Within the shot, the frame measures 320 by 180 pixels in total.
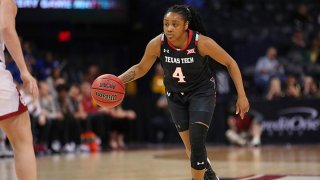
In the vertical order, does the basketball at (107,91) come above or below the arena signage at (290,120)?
above

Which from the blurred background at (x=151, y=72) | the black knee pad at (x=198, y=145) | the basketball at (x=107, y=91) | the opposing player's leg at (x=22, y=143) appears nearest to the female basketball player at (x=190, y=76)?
the black knee pad at (x=198, y=145)

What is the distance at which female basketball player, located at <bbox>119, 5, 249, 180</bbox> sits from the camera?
5.99 metres

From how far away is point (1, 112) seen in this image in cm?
458

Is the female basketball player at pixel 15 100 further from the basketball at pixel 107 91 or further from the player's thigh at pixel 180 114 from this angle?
the player's thigh at pixel 180 114

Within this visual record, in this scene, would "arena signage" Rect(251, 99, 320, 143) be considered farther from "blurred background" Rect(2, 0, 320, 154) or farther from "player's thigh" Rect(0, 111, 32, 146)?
"player's thigh" Rect(0, 111, 32, 146)

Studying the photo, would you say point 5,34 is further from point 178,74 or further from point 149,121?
point 149,121

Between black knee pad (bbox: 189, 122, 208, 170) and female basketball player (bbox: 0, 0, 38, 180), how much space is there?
1.71m

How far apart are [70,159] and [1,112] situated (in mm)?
7177

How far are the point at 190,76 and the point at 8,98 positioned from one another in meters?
2.06

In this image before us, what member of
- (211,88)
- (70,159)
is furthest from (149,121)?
(211,88)

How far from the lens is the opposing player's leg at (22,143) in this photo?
4.69m

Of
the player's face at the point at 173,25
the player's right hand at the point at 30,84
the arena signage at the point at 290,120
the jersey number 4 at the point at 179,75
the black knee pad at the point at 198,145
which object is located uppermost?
the player's face at the point at 173,25

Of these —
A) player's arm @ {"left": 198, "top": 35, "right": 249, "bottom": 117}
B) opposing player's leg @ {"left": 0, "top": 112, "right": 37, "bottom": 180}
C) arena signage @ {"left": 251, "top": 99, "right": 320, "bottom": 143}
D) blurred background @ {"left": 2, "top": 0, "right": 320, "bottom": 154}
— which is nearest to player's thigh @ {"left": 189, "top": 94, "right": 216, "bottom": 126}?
player's arm @ {"left": 198, "top": 35, "right": 249, "bottom": 117}

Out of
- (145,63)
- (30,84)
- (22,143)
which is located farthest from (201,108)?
(30,84)
